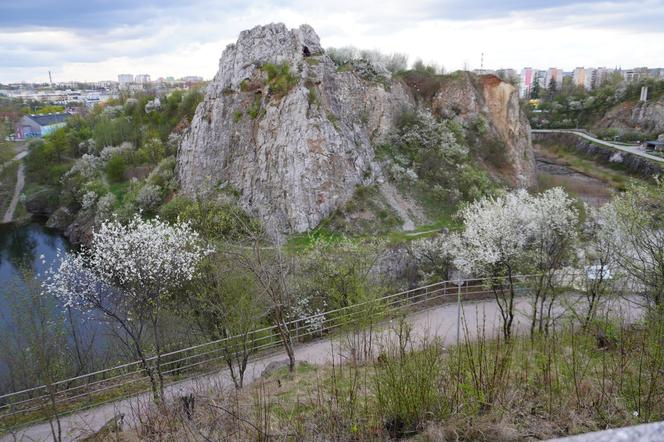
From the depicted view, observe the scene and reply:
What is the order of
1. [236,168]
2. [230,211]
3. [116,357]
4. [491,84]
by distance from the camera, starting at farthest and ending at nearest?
[491,84], [236,168], [230,211], [116,357]

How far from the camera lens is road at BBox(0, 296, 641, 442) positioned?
971 cm

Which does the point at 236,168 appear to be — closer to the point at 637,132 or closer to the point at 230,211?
the point at 230,211

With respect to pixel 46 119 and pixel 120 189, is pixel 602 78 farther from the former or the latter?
pixel 46 119

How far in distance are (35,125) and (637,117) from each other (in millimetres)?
92994

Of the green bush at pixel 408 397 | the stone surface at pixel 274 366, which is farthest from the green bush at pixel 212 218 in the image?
the green bush at pixel 408 397

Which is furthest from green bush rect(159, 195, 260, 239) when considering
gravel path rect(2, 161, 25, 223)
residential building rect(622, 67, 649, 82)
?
residential building rect(622, 67, 649, 82)

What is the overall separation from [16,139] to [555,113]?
8716 centimetres

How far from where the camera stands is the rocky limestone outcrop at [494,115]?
36312mm

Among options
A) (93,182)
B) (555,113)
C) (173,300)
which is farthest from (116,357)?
(555,113)

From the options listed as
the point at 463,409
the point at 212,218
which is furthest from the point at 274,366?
the point at 212,218

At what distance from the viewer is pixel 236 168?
1241 inches

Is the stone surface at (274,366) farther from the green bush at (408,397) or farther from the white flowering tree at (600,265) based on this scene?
the green bush at (408,397)

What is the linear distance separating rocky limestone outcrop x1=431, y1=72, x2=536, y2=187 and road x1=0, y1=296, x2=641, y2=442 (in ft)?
67.5

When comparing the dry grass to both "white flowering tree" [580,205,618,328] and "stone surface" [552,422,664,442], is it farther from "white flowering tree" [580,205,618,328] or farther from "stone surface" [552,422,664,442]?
"white flowering tree" [580,205,618,328]
